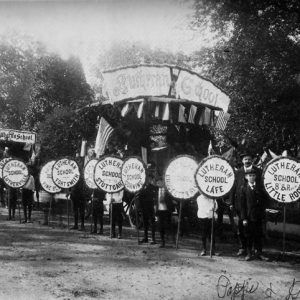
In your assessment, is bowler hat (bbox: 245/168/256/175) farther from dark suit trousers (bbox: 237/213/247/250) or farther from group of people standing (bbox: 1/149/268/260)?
dark suit trousers (bbox: 237/213/247/250)

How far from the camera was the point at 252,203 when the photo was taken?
8.77 metres

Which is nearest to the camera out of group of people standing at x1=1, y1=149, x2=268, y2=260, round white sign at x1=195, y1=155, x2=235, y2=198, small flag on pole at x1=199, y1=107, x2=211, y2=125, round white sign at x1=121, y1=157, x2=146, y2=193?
round white sign at x1=195, y1=155, x2=235, y2=198

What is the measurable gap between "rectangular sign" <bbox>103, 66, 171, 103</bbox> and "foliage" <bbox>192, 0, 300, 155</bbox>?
5.33m

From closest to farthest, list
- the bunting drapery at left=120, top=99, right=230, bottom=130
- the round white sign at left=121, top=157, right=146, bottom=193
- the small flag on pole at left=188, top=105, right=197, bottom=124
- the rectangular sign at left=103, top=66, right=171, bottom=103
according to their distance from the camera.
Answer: the round white sign at left=121, top=157, right=146, bottom=193
the rectangular sign at left=103, top=66, right=171, bottom=103
the bunting drapery at left=120, top=99, right=230, bottom=130
the small flag on pole at left=188, top=105, right=197, bottom=124

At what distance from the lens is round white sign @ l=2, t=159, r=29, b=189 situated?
42.6ft

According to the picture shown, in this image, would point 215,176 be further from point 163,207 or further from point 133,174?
point 133,174

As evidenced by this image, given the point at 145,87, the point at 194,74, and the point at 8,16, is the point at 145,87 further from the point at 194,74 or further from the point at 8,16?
the point at 8,16

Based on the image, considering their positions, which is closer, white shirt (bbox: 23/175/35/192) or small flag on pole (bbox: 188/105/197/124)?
white shirt (bbox: 23/175/35/192)

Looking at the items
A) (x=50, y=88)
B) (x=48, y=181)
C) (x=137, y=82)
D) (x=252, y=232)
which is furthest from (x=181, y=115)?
(x=50, y=88)

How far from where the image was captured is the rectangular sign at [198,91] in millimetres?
12148

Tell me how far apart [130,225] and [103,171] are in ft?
12.2

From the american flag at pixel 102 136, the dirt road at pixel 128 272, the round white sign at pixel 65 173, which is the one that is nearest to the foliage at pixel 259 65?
the american flag at pixel 102 136

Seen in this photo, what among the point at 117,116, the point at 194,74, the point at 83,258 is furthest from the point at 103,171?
the point at 117,116
